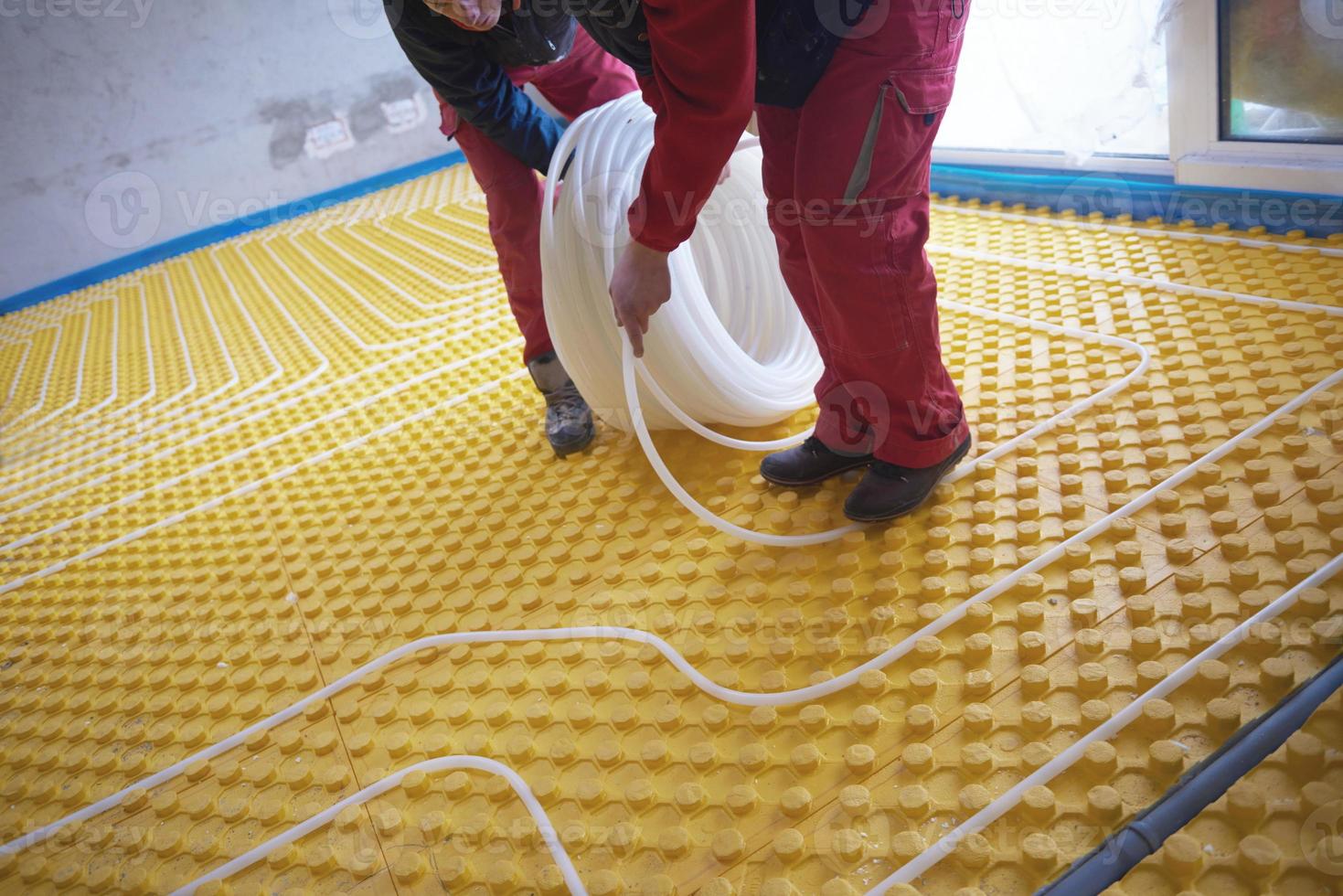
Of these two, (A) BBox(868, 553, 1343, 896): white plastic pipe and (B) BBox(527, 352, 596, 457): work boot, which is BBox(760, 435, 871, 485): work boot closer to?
(B) BBox(527, 352, 596, 457): work boot

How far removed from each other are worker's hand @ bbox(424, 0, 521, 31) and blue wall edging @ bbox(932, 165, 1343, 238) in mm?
2047

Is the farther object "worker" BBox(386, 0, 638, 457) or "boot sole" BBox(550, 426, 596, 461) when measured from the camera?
"boot sole" BBox(550, 426, 596, 461)

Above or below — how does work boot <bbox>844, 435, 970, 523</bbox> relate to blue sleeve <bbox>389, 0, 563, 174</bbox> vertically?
below

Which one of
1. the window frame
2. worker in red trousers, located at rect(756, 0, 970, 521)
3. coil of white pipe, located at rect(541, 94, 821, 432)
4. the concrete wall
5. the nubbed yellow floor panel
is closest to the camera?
the nubbed yellow floor panel

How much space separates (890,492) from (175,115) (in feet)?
23.4

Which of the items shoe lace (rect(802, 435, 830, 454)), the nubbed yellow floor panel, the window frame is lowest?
the nubbed yellow floor panel

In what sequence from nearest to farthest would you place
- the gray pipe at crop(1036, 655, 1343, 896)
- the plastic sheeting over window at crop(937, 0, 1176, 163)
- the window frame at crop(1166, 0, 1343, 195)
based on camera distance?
the gray pipe at crop(1036, 655, 1343, 896) < the window frame at crop(1166, 0, 1343, 195) < the plastic sheeting over window at crop(937, 0, 1176, 163)

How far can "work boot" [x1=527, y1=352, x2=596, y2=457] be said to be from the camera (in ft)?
7.32

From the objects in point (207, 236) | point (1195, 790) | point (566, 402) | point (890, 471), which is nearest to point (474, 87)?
point (566, 402)

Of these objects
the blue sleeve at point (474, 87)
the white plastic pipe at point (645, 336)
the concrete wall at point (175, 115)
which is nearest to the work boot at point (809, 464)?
the white plastic pipe at point (645, 336)

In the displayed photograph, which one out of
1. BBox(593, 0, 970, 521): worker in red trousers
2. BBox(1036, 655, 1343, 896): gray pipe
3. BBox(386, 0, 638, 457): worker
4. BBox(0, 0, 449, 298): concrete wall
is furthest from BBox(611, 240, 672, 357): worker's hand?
BBox(0, 0, 449, 298): concrete wall

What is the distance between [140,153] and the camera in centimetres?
661

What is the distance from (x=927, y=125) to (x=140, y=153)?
7.11m

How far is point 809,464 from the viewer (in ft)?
5.95
